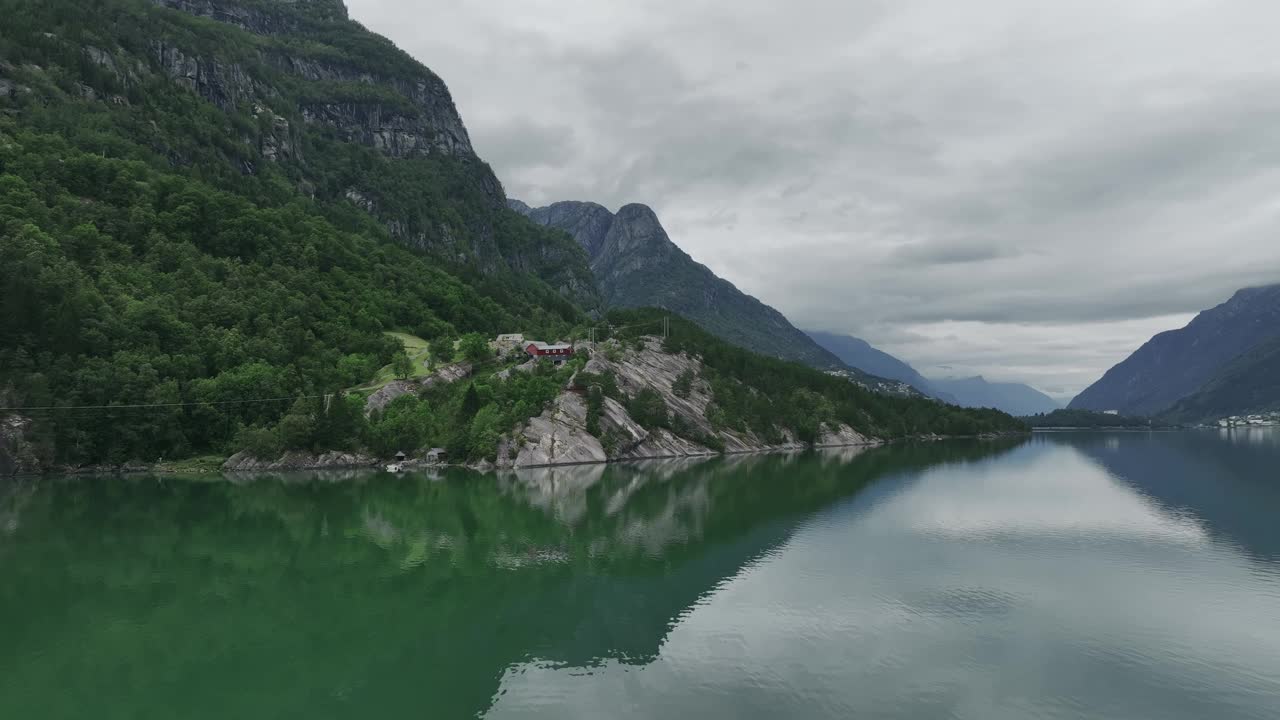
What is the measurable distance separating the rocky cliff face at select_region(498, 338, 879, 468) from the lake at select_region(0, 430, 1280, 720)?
124 feet

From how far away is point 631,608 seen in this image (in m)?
36.2

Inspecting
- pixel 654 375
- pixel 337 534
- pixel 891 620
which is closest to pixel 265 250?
pixel 654 375

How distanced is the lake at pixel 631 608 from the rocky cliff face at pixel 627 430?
124 feet

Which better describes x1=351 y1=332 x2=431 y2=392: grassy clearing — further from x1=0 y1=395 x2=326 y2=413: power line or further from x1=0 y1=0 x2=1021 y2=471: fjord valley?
x1=0 y1=395 x2=326 y2=413: power line

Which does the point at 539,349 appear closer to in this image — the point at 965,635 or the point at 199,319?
the point at 199,319

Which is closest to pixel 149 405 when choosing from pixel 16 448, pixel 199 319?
pixel 16 448

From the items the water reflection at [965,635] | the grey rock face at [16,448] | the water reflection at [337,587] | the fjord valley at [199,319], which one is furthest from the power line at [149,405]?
the water reflection at [965,635]

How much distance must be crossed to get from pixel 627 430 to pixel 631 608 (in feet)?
292

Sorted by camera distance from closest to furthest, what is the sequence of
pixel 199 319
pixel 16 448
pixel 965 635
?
pixel 965 635
pixel 16 448
pixel 199 319

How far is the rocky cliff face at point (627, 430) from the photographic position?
112 meters

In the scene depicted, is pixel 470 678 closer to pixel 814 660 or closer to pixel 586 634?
pixel 586 634

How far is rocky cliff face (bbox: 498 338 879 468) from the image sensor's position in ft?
369

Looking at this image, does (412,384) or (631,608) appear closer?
(631,608)

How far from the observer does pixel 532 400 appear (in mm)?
118438
